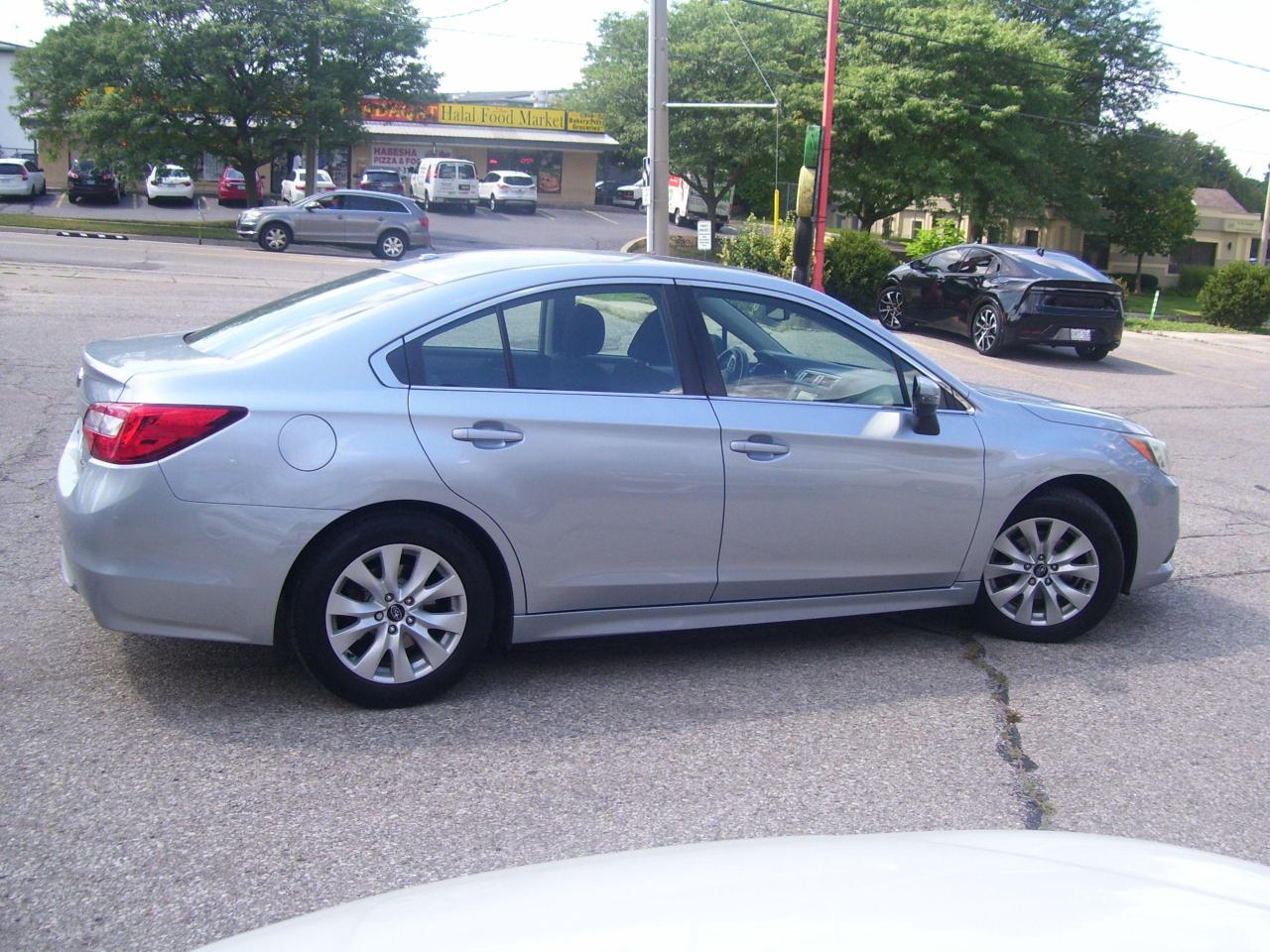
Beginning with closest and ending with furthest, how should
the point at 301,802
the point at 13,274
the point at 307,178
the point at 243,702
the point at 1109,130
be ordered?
the point at 301,802, the point at 243,702, the point at 13,274, the point at 307,178, the point at 1109,130

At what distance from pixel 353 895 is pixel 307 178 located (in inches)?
1560

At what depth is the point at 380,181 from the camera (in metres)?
50.2

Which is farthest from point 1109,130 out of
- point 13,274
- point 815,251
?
point 13,274

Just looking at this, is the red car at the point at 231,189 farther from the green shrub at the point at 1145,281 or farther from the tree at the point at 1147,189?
the green shrub at the point at 1145,281

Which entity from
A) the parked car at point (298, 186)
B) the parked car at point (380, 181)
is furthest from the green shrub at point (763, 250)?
the parked car at point (380, 181)

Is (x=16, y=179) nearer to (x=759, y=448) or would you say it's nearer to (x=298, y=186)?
(x=298, y=186)

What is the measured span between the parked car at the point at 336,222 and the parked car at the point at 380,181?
1870 centimetres

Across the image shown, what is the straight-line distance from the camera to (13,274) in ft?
61.4

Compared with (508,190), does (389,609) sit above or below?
below

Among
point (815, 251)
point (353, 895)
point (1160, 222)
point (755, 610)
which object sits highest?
point (1160, 222)

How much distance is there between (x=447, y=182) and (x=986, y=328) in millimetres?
37736

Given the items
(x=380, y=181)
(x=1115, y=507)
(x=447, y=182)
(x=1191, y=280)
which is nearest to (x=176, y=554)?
(x=1115, y=507)

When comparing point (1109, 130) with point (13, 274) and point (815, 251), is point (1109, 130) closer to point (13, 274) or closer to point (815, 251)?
point (815, 251)

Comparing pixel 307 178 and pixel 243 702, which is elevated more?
pixel 307 178
